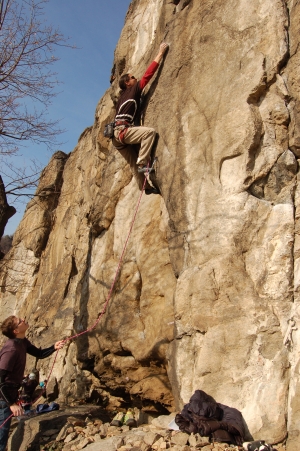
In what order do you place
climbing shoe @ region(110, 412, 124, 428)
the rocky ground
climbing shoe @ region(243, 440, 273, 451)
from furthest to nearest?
climbing shoe @ region(110, 412, 124, 428) → the rocky ground → climbing shoe @ region(243, 440, 273, 451)

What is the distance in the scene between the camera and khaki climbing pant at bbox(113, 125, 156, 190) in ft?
23.2

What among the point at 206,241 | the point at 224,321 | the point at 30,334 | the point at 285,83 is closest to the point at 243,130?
the point at 285,83

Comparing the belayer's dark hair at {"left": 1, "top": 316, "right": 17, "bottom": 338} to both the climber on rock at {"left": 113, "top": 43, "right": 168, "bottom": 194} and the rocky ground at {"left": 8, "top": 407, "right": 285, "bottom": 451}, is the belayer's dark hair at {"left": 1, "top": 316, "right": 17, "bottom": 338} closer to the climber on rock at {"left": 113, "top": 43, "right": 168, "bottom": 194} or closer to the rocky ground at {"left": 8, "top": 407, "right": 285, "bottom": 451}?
the rocky ground at {"left": 8, "top": 407, "right": 285, "bottom": 451}

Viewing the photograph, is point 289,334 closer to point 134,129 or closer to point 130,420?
point 130,420

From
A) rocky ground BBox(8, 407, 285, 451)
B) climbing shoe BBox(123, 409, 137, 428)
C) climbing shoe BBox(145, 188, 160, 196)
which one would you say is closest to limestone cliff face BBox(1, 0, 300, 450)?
climbing shoe BBox(145, 188, 160, 196)

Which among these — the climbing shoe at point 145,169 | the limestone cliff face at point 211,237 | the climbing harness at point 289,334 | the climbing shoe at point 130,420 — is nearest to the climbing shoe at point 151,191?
the limestone cliff face at point 211,237

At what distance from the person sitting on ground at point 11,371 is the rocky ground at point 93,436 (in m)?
0.75

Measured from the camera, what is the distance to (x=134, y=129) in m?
7.19

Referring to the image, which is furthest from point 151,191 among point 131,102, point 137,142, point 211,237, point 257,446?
point 257,446

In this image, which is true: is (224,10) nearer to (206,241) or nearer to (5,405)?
(206,241)

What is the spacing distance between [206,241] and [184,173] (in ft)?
3.83

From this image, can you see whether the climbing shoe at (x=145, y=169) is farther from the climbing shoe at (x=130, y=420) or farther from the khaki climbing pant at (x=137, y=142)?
the climbing shoe at (x=130, y=420)

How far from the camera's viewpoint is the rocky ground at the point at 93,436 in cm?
441

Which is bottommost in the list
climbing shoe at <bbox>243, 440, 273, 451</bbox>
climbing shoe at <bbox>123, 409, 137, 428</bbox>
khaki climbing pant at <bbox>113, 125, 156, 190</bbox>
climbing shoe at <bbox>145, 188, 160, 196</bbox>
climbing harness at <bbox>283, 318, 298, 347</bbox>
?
climbing shoe at <bbox>123, 409, 137, 428</bbox>
